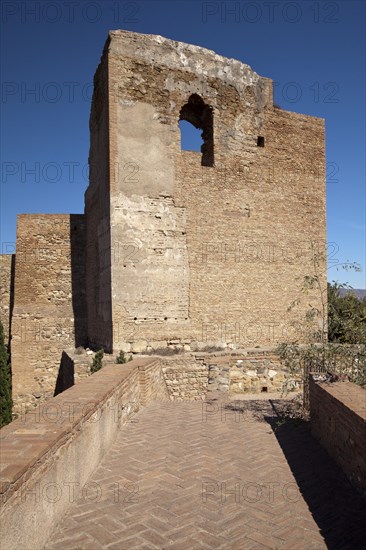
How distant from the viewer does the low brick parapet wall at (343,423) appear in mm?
3742

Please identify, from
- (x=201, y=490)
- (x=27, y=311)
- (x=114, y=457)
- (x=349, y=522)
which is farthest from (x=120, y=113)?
(x=349, y=522)

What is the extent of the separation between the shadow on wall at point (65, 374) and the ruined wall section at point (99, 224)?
2.67ft

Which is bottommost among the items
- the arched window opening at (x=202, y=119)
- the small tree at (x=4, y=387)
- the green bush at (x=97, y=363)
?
the small tree at (x=4, y=387)

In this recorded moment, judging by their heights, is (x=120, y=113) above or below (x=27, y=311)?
above

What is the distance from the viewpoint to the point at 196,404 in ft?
24.2

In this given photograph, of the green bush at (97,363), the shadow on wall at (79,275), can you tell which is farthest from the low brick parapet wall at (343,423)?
the shadow on wall at (79,275)

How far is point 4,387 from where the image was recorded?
11727 mm

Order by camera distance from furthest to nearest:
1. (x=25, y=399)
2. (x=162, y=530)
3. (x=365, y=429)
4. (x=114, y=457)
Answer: (x=25, y=399)
(x=114, y=457)
(x=365, y=429)
(x=162, y=530)

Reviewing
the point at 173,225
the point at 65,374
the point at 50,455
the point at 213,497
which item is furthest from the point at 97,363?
the point at 50,455

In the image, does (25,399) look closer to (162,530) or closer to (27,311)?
(27,311)

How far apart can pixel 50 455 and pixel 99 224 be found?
8309 mm

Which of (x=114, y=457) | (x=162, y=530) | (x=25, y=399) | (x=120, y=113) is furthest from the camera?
(x=25, y=399)

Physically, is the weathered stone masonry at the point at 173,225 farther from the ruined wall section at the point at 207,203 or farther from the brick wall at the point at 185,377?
the brick wall at the point at 185,377

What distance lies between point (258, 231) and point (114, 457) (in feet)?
25.3
